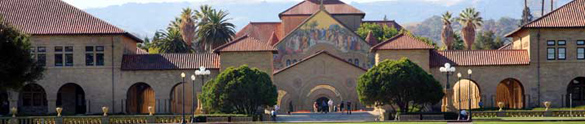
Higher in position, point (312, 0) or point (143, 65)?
point (312, 0)

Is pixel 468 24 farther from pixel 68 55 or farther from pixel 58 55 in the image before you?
pixel 58 55

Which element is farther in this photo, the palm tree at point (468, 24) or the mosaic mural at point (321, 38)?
the palm tree at point (468, 24)

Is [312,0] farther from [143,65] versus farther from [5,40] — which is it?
[5,40]

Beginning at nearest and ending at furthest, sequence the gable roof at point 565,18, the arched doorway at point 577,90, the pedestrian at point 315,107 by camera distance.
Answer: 1. the gable roof at point 565,18
2. the arched doorway at point 577,90
3. the pedestrian at point 315,107

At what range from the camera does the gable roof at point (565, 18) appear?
73.5 meters

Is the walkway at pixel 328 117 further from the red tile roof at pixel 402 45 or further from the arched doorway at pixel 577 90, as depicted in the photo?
the arched doorway at pixel 577 90

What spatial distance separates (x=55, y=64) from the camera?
75.4 m

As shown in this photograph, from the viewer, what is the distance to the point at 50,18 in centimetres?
7550

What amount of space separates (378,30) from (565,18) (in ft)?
174

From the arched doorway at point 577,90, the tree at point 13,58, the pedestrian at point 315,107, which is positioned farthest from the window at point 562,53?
the tree at point 13,58

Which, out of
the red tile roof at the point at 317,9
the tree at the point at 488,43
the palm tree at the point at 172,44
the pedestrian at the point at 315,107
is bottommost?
the pedestrian at the point at 315,107

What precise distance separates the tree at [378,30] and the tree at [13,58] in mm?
66489

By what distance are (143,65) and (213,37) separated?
2659cm

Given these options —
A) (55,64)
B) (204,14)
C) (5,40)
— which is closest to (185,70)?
(55,64)
